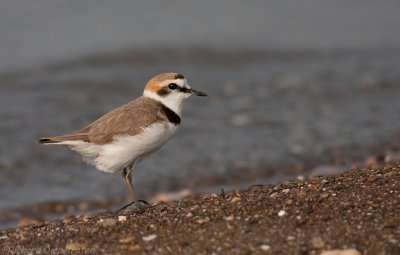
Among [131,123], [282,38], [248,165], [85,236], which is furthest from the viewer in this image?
[282,38]

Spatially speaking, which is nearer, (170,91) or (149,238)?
(149,238)

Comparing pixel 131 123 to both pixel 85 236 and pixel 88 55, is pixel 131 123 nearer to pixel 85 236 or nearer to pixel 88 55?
pixel 85 236

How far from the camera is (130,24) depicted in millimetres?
16484

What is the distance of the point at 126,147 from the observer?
679cm

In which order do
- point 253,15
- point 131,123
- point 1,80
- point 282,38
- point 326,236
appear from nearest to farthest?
1. point 326,236
2. point 131,123
3. point 1,80
4. point 282,38
5. point 253,15

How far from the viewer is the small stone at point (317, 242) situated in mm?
5098

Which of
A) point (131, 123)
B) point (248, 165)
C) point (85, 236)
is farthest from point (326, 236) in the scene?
point (248, 165)

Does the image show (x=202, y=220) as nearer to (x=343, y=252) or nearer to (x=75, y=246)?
(x=75, y=246)

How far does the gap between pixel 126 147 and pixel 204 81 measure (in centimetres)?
669

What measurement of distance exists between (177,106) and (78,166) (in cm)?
292

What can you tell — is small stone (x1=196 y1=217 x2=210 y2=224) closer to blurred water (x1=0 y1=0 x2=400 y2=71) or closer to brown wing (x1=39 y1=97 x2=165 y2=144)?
brown wing (x1=39 y1=97 x2=165 y2=144)

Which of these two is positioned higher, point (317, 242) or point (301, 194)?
point (301, 194)

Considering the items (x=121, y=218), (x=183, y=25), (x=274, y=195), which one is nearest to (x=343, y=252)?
(x=274, y=195)

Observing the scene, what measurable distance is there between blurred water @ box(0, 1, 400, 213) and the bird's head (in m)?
2.14
